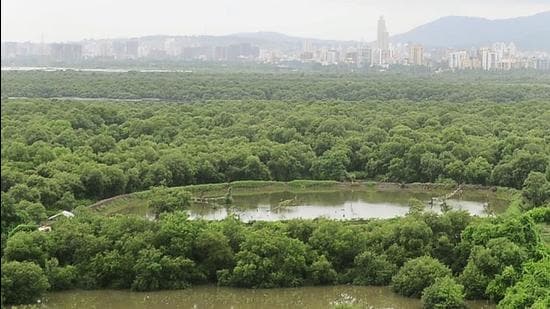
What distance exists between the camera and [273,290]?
45.2 feet

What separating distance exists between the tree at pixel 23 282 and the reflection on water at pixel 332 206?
7816 mm

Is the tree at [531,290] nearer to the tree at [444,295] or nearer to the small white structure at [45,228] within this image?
the tree at [444,295]

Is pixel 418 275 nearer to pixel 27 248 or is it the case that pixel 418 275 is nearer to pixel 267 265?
pixel 267 265

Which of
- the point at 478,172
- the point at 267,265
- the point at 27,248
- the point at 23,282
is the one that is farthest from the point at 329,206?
the point at 23,282

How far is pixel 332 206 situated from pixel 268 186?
119 inches

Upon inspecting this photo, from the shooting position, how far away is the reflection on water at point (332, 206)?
2109 centimetres

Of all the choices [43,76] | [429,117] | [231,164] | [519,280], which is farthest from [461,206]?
[43,76]

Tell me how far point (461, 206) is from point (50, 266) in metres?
13.2

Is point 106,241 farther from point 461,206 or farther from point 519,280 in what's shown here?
point 461,206

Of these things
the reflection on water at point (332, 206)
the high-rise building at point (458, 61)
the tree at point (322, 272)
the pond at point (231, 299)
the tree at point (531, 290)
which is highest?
the high-rise building at point (458, 61)

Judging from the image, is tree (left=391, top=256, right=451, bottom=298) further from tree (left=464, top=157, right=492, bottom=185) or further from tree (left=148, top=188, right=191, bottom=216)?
tree (left=464, top=157, right=492, bottom=185)

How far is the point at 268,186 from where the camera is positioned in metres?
24.8

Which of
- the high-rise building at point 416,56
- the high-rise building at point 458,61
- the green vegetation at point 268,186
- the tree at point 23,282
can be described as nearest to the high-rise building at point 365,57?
the high-rise building at point 416,56

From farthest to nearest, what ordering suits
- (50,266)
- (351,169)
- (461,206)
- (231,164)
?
1. (351,169)
2. (231,164)
3. (461,206)
4. (50,266)
